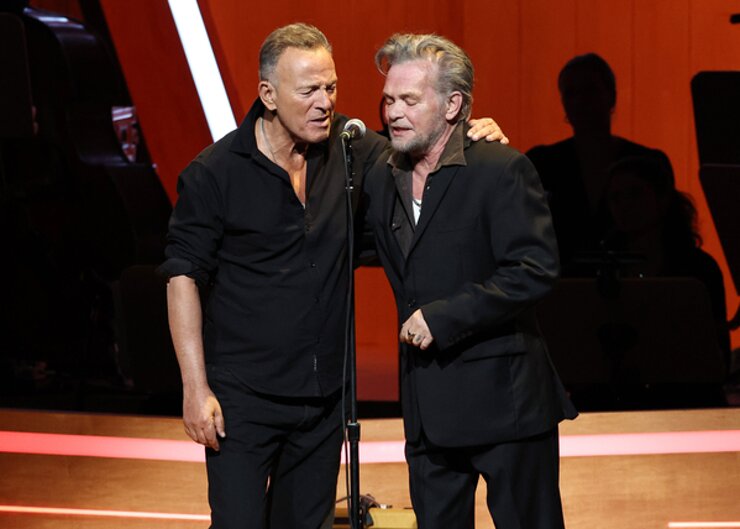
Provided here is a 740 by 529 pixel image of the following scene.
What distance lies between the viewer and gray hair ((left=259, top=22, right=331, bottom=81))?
2.74 meters

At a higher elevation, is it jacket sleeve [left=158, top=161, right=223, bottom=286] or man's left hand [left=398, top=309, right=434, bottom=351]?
jacket sleeve [left=158, top=161, right=223, bottom=286]

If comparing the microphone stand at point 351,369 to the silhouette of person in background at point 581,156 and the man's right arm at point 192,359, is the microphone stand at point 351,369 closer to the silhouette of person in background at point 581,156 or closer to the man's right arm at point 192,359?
the man's right arm at point 192,359

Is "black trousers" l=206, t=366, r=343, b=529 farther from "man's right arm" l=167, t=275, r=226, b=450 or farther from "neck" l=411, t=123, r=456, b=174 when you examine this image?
"neck" l=411, t=123, r=456, b=174

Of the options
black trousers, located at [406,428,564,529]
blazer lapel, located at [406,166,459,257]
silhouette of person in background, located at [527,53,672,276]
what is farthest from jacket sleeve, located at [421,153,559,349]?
silhouette of person in background, located at [527,53,672,276]

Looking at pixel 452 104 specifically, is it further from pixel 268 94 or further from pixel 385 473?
pixel 385 473

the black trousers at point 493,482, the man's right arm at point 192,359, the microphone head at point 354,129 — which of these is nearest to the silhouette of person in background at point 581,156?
the black trousers at point 493,482

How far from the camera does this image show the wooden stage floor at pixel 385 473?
3998 mm

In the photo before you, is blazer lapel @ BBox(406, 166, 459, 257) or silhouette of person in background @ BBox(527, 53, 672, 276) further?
silhouette of person in background @ BBox(527, 53, 672, 276)

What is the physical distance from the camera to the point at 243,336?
2781mm

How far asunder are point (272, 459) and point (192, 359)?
13.7 inches

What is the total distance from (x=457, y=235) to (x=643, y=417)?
1897 millimetres

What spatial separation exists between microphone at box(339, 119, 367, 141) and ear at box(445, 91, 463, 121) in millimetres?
211

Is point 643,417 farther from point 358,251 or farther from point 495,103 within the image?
point 358,251

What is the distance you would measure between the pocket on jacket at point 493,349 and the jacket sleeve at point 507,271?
0.21ft
